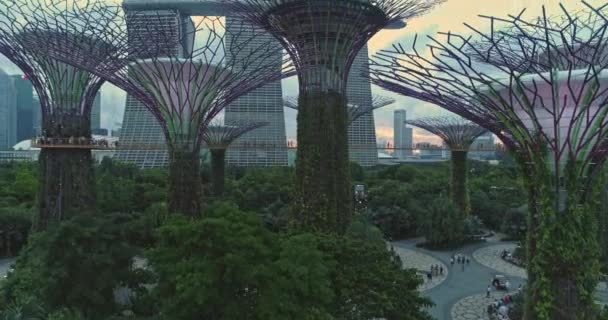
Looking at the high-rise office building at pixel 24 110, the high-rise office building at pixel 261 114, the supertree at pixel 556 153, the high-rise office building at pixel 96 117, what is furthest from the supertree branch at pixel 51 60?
the high-rise office building at pixel 24 110

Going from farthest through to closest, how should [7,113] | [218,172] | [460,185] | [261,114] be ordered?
[7,113]
[261,114]
[218,172]
[460,185]

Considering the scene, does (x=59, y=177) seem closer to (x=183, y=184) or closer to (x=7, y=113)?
(x=183, y=184)

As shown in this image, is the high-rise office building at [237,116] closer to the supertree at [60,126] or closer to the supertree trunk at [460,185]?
the supertree trunk at [460,185]

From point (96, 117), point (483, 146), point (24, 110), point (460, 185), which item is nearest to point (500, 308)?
point (460, 185)

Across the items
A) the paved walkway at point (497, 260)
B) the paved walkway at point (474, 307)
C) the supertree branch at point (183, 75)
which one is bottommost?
the paved walkway at point (474, 307)

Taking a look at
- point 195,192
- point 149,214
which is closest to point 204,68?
point 195,192

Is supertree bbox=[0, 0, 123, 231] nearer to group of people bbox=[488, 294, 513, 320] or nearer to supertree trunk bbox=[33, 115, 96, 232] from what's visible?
supertree trunk bbox=[33, 115, 96, 232]
